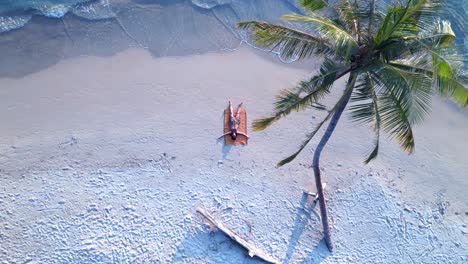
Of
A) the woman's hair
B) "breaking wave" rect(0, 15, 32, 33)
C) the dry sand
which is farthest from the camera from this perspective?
"breaking wave" rect(0, 15, 32, 33)

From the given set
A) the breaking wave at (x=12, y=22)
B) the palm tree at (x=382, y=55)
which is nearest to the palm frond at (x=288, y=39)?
the palm tree at (x=382, y=55)

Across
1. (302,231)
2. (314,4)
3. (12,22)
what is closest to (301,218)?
(302,231)

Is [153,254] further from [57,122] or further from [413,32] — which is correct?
[413,32]

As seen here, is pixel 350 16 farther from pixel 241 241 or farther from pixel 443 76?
pixel 241 241

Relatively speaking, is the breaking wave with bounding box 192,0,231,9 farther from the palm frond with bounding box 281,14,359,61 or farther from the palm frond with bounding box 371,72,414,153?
the palm frond with bounding box 371,72,414,153

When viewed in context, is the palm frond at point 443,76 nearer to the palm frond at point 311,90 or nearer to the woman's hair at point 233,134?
the palm frond at point 311,90

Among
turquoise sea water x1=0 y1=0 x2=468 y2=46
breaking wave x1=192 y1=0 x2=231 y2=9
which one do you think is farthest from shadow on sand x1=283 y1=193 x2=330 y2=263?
turquoise sea water x1=0 y1=0 x2=468 y2=46

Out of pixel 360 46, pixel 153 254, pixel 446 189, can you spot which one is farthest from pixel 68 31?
pixel 446 189
